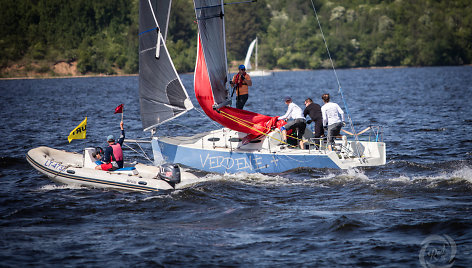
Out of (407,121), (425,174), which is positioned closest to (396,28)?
(407,121)

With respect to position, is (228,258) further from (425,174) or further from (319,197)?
(425,174)

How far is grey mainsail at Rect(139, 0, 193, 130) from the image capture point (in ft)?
63.6

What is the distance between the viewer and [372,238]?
12.5 metres

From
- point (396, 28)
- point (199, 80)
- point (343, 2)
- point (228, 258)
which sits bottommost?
point (228, 258)

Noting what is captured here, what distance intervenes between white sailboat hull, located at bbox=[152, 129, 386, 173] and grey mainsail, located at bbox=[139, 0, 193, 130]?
1.10 meters

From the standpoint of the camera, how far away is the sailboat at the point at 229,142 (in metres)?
18.2

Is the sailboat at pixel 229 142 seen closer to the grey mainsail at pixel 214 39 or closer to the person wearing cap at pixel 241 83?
the grey mainsail at pixel 214 39

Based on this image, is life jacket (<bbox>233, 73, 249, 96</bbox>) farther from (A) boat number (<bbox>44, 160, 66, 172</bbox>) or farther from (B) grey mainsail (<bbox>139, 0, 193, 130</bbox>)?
(A) boat number (<bbox>44, 160, 66, 172</bbox>)

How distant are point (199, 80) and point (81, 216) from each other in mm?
6463

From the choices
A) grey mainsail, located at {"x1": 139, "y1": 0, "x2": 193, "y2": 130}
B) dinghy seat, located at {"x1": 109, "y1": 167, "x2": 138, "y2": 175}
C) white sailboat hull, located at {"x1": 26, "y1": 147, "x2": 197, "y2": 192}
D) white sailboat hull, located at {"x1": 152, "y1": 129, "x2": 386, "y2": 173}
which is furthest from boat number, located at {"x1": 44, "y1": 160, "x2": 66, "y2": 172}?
white sailboat hull, located at {"x1": 152, "y1": 129, "x2": 386, "y2": 173}

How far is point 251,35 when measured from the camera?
148 m

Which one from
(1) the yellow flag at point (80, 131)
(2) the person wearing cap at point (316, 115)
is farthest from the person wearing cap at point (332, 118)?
(1) the yellow flag at point (80, 131)

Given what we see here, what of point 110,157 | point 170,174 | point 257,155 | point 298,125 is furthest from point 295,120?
point 110,157

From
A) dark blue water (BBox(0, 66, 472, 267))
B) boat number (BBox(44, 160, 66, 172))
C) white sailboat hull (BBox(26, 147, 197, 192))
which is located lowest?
dark blue water (BBox(0, 66, 472, 267))
